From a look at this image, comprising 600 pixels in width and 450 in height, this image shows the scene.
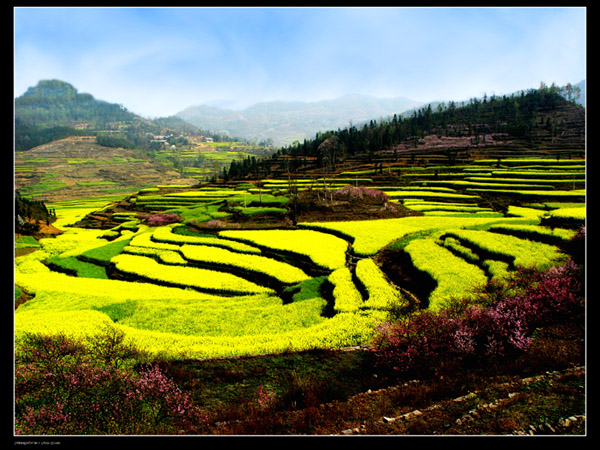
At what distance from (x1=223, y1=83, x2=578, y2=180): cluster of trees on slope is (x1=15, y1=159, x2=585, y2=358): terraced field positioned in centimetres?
4889

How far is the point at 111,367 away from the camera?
7.19 metres

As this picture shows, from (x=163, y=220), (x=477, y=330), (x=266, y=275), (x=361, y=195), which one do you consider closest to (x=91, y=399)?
(x=477, y=330)

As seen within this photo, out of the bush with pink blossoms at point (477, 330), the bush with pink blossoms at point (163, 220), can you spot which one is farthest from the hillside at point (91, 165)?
the bush with pink blossoms at point (477, 330)

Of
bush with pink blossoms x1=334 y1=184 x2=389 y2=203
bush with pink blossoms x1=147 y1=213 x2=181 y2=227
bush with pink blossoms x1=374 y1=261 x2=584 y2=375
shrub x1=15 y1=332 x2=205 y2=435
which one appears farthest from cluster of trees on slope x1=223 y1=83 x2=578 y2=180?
shrub x1=15 y1=332 x2=205 y2=435

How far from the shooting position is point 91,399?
251 inches

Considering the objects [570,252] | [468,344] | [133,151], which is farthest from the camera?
[133,151]

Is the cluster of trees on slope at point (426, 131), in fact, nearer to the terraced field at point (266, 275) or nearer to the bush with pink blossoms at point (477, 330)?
the terraced field at point (266, 275)

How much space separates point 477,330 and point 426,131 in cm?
10959

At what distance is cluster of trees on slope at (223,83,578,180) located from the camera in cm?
8419

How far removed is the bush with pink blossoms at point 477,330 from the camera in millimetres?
7133

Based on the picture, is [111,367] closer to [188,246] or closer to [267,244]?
[267,244]

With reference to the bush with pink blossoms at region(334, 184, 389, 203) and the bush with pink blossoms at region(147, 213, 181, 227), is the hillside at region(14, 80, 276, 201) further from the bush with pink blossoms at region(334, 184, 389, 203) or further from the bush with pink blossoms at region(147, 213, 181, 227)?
the bush with pink blossoms at region(334, 184, 389, 203)
